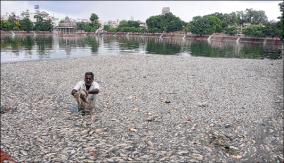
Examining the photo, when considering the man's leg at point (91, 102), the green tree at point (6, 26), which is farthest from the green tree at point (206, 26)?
the man's leg at point (91, 102)

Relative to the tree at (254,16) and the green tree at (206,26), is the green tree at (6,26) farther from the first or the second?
the tree at (254,16)

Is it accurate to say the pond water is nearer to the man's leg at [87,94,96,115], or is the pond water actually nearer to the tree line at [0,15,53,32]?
the man's leg at [87,94,96,115]

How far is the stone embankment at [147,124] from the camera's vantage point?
35.0 feet

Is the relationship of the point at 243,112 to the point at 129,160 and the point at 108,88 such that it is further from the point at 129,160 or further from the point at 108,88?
the point at 108,88

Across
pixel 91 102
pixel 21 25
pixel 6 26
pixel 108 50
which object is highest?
pixel 21 25

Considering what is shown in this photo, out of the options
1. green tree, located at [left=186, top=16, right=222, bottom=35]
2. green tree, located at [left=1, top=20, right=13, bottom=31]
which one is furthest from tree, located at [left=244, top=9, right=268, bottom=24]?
green tree, located at [left=1, top=20, right=13, bottom=31]

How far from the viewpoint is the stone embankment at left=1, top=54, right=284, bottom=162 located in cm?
1066

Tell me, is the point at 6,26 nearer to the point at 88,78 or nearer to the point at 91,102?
the point at 91,102

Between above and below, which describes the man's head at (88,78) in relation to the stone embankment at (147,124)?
above

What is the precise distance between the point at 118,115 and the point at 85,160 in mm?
5256

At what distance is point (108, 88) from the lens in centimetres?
2208

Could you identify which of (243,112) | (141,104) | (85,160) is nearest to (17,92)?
(141,104)

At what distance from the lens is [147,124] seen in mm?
13711

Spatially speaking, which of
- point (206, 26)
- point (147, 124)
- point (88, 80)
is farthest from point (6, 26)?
point (147, 124)
